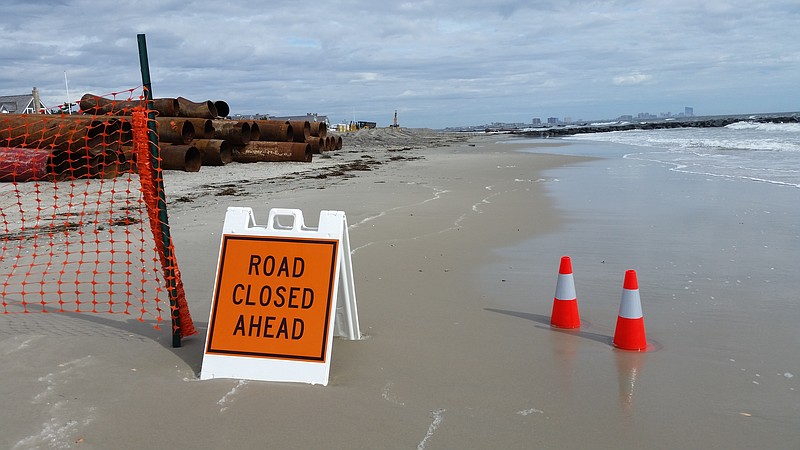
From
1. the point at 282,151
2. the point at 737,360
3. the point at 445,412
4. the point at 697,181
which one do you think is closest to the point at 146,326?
the point at 445,412

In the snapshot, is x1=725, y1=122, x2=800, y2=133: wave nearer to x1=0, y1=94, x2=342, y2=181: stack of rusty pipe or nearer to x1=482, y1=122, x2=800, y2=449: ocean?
x1=0, y1=94, x2=342, y2=181: stack of rusty pipe

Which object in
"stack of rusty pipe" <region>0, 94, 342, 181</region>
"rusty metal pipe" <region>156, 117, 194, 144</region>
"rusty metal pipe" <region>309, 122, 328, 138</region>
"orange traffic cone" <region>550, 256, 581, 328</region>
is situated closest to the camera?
"orange traffic cone" <region>550, 256, 581, 328</region>

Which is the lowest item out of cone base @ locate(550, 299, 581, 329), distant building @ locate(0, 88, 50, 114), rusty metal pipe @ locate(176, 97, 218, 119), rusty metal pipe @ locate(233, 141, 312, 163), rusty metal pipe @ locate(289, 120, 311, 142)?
cone base @ locate(550, 299, 581, 329)

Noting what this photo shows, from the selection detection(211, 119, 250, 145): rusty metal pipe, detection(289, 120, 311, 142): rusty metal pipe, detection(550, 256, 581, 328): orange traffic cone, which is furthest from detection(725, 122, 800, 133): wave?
detection(550, 256, 581, 328): orange traffic cone

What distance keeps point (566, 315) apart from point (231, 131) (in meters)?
18.3

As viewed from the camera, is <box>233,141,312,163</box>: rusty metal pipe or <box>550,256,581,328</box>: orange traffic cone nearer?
<box>550,256,581,328</box>: orange traffic cone

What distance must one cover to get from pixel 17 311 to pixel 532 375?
159 inches

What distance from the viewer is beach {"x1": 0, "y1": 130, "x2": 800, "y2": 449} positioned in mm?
3041

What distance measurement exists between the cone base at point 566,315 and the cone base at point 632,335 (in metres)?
0.47

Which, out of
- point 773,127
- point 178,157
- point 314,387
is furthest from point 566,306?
point 773,127

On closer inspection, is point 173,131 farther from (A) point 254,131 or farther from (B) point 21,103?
(B) point 21,103

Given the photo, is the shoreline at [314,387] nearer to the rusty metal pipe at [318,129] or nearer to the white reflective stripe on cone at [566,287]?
the white reflective stripe on cone at [566,287]

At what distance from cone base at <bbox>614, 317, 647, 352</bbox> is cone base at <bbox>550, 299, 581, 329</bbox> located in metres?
0.47

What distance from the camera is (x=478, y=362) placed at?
12.8 ft
